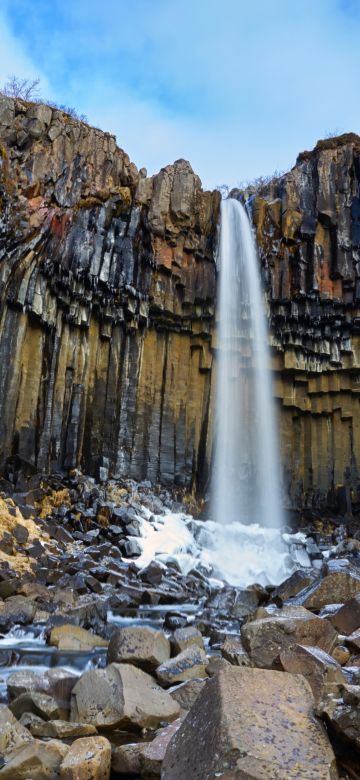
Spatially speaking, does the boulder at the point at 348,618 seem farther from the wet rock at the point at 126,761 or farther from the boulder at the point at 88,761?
the boulder at the point at 88,761

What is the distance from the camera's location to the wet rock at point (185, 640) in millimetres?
6598

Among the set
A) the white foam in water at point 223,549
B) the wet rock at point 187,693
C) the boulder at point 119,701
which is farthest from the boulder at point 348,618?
the white foam in water at point 223,549

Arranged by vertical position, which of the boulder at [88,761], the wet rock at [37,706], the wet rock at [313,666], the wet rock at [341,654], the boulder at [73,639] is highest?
the wet rock at [313,666]

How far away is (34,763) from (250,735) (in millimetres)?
1711

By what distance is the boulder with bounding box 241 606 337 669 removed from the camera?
530 centimetres

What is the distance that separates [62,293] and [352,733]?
54.3 feet

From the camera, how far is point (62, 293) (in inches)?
713

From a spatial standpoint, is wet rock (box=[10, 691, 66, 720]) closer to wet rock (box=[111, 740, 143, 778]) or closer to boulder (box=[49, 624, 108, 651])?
wet rock (box=[111, 740, 143, 778])

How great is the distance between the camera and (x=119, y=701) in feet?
15.6

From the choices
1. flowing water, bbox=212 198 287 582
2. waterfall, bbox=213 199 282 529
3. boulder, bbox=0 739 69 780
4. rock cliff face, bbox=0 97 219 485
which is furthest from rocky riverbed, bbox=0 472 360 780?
waterfall, bbox=213 199 282 529

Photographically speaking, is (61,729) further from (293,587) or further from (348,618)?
(293,587)

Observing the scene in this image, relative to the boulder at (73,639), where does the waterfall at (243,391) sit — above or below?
above

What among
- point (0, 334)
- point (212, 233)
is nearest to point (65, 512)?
point (0, 334)

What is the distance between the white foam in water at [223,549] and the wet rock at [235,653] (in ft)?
25.9
